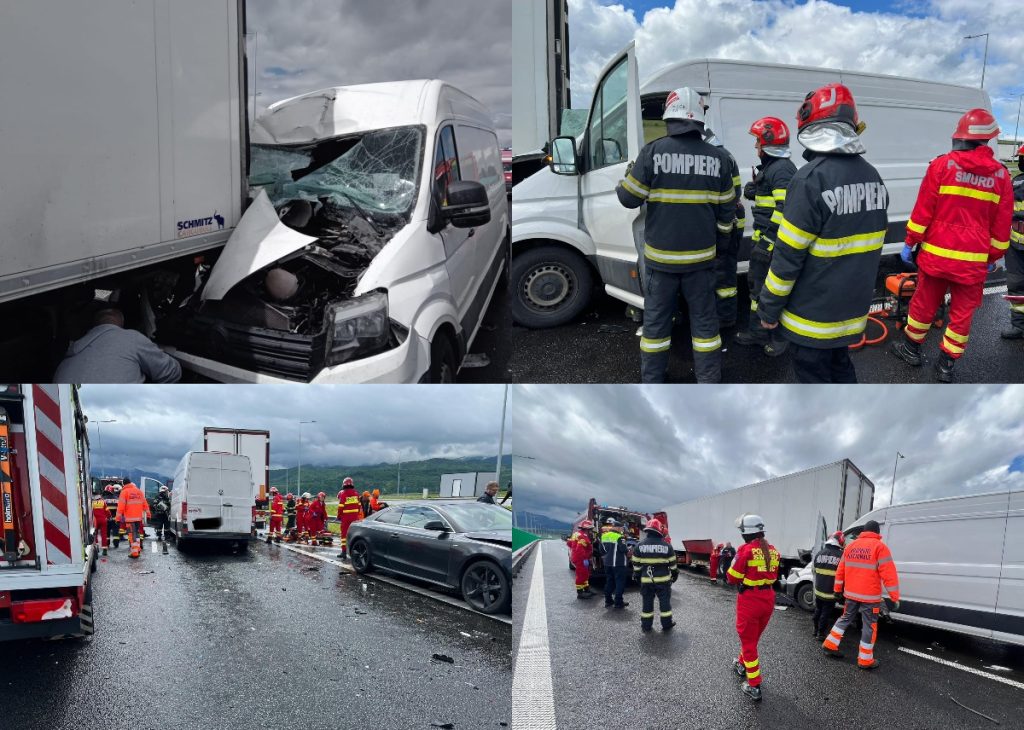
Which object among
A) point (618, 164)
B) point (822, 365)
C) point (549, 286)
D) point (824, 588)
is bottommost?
point (824, 588)

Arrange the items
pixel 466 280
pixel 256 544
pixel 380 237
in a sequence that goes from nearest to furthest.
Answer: pixel 380 237 < pixel 466 280 < pixel 256 544

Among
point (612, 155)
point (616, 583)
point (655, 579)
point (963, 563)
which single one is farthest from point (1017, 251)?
point (616, 583)

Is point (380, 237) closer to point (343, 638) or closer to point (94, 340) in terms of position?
point (94, 340)

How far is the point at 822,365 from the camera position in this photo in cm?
375

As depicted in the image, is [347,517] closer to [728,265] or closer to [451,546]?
[451,546]

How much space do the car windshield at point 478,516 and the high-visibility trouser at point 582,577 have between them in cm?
258

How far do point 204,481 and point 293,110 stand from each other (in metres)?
4.20

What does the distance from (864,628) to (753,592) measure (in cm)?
111

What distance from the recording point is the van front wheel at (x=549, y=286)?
487cm

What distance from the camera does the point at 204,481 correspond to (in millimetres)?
6574

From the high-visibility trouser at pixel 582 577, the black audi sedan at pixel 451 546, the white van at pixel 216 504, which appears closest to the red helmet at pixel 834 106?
the black audi sedan at pixel 451 546

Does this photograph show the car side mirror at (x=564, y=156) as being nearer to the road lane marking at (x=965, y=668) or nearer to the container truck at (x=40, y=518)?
the container truck at (x=40, y=518)

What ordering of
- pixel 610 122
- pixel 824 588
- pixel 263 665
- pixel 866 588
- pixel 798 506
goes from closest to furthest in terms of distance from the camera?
pixel 263 665 < pixel 610 122 < pixel 866 588 < pixel 824 588 < pixel 798 506

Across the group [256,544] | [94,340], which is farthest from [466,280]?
[256,544]
